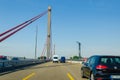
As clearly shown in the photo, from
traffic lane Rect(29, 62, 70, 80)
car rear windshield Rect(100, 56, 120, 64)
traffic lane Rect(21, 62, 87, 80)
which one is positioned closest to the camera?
car rear windshield Rect(100, 56, 120, 64)

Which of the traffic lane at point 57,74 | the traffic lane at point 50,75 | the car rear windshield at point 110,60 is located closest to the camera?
the car rear windshield at point 110,60

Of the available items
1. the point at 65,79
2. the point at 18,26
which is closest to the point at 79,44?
the point at 18,26

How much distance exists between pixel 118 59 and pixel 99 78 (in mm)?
1592

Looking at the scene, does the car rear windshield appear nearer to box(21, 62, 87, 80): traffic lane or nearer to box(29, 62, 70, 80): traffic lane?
box(21, 62, 87, 80): traffic lane

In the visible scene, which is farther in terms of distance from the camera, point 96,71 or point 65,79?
point 65,79

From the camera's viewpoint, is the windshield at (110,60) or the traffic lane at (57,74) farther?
the traffic lane at (57,74)

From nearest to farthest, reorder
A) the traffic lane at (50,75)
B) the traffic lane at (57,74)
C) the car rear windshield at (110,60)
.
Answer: the car rear windshield at (110,60) < the traffic lane at (50,75) < the traffic lane at (57,74)

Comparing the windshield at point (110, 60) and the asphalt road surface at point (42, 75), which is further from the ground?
the windshield at point (110, 60)

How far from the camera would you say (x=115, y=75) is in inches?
516

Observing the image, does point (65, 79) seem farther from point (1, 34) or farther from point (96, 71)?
point (1, 34)

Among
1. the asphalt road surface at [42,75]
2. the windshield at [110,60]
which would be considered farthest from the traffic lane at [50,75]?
the windshield at [110,60]

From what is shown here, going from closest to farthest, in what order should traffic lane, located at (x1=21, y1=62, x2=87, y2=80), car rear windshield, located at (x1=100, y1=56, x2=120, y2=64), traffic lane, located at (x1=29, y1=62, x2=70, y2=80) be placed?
car rear windshield, located at (x1=100, y1=56, x2=120, y2=64), traffic lane, located at (x1=29, y1=62, x2=70, y2=80), traffic lane, located at (x1=21, y1=62, x2=87, y2=80)

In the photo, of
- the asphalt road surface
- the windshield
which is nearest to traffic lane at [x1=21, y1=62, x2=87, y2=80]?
the asphalt road surface

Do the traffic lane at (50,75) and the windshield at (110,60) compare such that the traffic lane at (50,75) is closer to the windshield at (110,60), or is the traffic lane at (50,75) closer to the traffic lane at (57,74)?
the traffic lane at (57,74)
